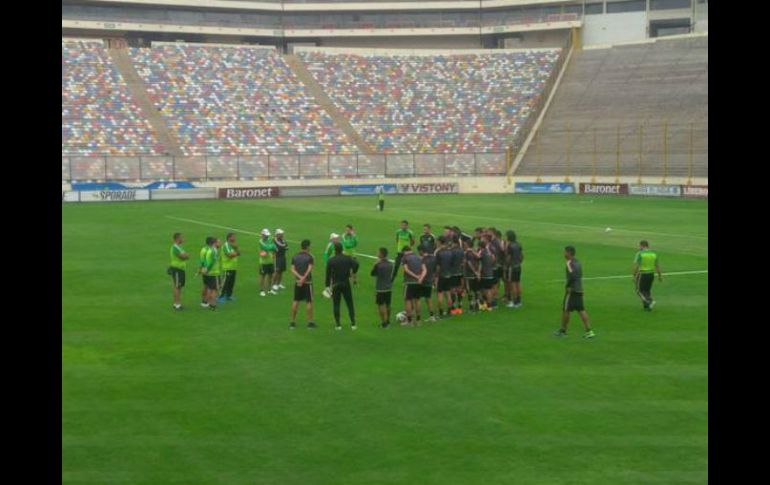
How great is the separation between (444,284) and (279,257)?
6.10 m

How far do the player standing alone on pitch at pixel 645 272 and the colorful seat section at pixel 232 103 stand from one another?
5969 cm

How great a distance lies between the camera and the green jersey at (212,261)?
972 inches

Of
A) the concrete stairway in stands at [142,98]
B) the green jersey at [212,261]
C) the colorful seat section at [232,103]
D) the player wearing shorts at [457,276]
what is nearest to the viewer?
the player wearing shorts at [457,276]

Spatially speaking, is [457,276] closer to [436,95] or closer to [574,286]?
[574,286]

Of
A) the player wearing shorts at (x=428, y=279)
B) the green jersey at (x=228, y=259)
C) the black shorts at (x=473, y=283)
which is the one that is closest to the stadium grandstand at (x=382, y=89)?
the black shorts at (x=473, y=283)

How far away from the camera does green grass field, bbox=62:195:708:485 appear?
12.1 m

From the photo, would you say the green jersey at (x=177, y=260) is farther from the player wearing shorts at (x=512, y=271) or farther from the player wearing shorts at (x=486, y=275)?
the player wearing shorts at (x=512, y=271)

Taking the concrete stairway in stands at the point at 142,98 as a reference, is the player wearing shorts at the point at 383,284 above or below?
below

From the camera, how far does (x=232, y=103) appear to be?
87062mm

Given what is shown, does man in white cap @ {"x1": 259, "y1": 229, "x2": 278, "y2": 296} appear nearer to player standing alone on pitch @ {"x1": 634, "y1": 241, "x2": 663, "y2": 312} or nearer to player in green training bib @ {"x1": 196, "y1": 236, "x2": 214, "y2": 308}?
player in green training bib @ {"x1": 196, "y1": 236, "x2": 214, "y2": 308}

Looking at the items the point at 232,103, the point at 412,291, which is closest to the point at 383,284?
the point at 412,291

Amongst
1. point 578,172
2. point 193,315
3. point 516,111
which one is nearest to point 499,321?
point 193,315

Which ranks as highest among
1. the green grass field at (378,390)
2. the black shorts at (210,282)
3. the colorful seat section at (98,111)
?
the colorful seat section at (98,111)
